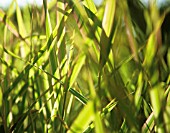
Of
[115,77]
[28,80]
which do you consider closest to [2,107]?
[28,80]

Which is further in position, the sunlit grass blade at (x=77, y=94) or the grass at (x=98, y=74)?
the sunlit grass blade at (x=77, y=94)

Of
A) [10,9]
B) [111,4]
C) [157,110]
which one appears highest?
[10,9]

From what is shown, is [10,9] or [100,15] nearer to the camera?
[100,15]

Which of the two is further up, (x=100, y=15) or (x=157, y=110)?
(x=100, y=15)

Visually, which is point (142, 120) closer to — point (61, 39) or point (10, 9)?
point (61, 39)

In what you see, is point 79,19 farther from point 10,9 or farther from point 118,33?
point 10,9

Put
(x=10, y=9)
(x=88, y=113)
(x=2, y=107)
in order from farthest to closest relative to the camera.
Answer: (x=10, y=9), (x=2, y=107), (x=88, y=113)

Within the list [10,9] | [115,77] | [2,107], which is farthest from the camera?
[10,9]

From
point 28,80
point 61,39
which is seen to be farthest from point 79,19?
point 28,80

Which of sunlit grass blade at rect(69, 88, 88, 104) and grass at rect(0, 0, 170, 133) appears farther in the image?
sunlit grass blade at rect(69, 88, 88, 104)
